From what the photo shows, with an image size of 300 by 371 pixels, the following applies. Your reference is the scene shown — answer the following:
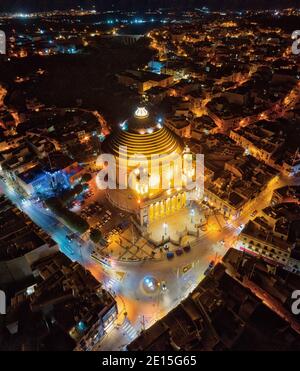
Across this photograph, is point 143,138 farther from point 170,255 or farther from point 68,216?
point 170,255

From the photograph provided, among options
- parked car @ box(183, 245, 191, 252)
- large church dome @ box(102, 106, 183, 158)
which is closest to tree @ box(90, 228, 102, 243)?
parked car @ box(183, 245, 191, 252)

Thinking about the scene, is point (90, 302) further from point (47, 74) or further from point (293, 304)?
point (47, 74)

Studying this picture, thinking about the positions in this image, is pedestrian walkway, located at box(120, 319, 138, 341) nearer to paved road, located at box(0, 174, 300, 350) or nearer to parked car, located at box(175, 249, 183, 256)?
paved road, located at box(0, 174, 300, 350)

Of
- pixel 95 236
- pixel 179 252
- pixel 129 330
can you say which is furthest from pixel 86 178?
pixel 129 330

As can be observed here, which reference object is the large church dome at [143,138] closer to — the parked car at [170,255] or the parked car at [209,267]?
the parked car at [170,255]

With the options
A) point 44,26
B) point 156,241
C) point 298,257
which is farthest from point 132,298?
point 44,26

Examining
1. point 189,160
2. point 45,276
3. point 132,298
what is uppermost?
point 189,160

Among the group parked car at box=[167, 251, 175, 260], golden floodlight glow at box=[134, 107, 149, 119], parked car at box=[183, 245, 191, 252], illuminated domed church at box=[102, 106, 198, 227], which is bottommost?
parked car at box=[167, 251, 175, 260]

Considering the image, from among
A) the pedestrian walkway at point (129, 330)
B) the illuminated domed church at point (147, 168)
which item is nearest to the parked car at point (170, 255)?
the illuminated domed church at point (147, 168)
